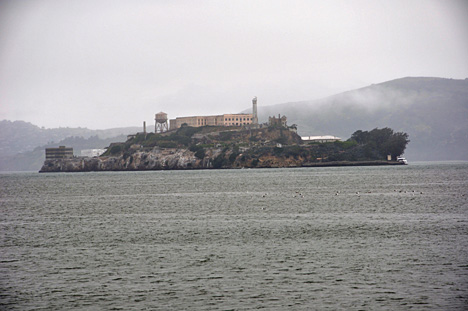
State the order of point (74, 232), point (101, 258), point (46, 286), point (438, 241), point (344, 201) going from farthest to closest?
point (344, 201)
point (74, 232)
point (438, 241)
point (101, 258)
point (46, 286)

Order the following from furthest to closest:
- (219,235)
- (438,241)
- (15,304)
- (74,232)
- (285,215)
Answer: (285,215) < (74,232) < (219,235) < (438,241) < (15,304)

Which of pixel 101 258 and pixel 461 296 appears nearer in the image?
pixel 461 296

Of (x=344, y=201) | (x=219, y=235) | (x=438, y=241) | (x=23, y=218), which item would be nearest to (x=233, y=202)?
(x=344, y=201)

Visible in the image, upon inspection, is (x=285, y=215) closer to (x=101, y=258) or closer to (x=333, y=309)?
(x=101, y=258)

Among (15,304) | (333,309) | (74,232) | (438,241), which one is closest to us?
(333,309)

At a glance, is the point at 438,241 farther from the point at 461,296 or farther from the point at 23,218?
the point at 23,218

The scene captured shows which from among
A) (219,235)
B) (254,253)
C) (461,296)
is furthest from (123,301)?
(219,235)

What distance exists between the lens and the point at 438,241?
44.5 meters

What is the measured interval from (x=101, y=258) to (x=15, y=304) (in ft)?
39.1

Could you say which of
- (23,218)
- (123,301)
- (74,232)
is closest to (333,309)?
(123,301)

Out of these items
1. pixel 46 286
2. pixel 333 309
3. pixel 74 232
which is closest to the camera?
pixel 333 309

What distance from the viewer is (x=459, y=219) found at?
191 feet

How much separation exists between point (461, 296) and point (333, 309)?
7.02 metres

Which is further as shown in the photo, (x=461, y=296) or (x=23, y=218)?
(x=23, y=218)
